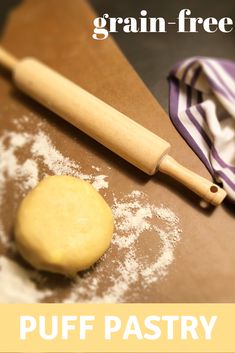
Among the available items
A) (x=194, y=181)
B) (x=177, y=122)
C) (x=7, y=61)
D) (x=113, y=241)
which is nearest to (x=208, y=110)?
(x=177, y=122)

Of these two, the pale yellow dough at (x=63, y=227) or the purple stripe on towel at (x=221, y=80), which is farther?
the purple stripe on towel at (x=221, y=80)

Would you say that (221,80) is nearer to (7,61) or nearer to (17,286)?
(7,61)

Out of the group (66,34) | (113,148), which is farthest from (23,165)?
(66,34)

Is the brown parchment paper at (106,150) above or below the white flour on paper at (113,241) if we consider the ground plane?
above

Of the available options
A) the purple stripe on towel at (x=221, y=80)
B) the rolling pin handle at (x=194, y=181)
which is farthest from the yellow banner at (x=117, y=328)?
the purple stripe on towel at (x=221, y=80)

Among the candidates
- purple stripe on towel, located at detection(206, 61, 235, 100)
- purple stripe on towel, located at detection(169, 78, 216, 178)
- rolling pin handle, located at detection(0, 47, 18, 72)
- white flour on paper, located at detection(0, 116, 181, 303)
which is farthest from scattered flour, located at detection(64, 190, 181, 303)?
rolling pin handle, located at detection(0, 47, 18, 72)

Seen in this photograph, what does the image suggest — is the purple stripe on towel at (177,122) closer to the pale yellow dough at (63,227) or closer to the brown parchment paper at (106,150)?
the brown parchment paper at (106,150)
